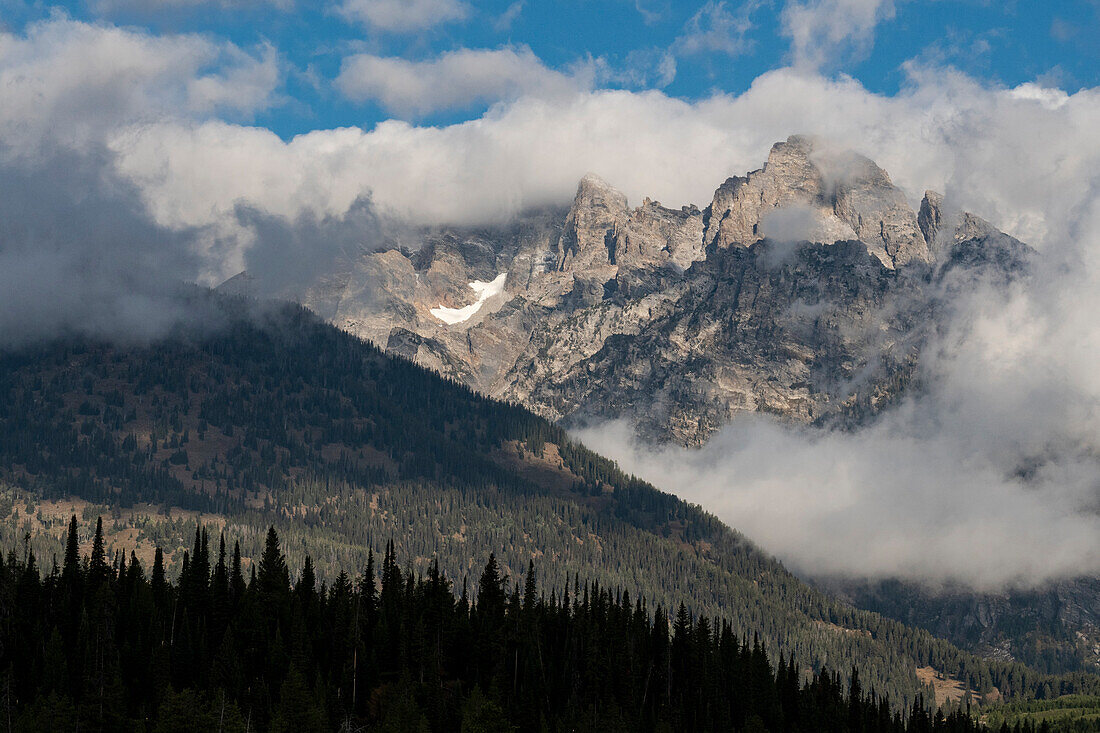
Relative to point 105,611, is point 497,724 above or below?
below

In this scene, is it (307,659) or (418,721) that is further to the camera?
(307,659)

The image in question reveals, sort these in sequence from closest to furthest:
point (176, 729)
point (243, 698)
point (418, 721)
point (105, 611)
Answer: point (176, 729) → point (418, 721) → point (243, 698) → point (105, 611)

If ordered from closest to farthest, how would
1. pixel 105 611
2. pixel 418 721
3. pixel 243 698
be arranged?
1. pixel 418 721
2. pixel 243 698
3. pixel 105 611

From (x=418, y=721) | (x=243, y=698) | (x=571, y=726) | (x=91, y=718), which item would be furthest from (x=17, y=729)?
(x=571, y=726)

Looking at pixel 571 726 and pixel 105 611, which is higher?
pixel 105 611

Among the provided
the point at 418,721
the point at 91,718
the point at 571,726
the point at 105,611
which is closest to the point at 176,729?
the point at 91,718

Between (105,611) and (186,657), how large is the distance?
14134mm

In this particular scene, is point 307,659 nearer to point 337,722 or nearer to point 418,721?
point 337,722

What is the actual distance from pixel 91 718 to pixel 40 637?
3286 cm

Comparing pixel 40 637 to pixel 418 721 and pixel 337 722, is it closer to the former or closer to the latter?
pixel 337 722

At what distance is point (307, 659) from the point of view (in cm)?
19388

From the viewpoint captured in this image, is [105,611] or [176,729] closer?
[176,729]

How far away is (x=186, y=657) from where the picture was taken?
19225 centimetres

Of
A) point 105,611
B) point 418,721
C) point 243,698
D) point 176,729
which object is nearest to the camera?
point 176,729
